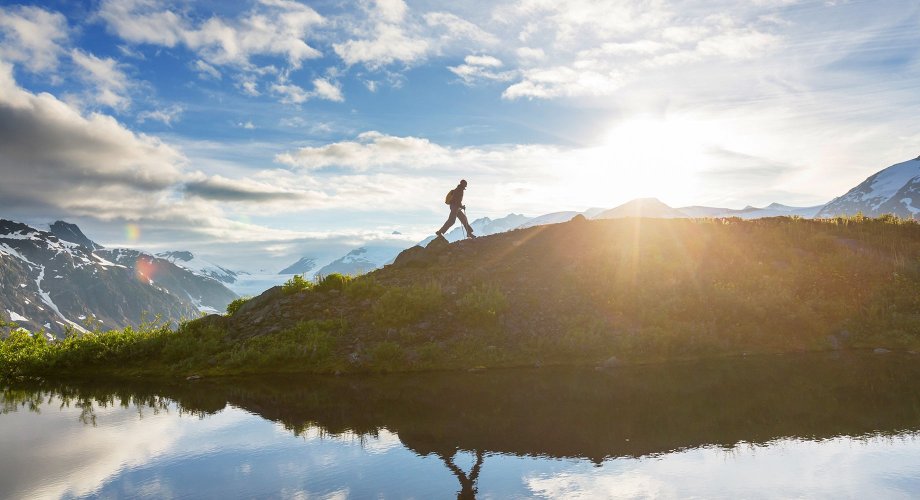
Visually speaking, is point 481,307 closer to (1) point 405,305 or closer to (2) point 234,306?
(1) point 405,305

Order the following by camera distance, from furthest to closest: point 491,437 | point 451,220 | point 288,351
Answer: point 451,220 < point 288,351 < point 491,437

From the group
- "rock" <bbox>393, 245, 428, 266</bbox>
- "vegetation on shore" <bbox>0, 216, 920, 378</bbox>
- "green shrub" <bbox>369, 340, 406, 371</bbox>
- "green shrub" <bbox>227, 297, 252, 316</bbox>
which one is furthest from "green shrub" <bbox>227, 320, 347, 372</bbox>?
A: "rock" <bbox>393, 245, 428, 266</bbox>

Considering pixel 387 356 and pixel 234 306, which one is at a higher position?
pixel 234 306

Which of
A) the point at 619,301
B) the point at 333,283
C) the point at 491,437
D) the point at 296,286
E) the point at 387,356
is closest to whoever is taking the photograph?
the point at 491,437

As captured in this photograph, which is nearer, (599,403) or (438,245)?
(599,403)

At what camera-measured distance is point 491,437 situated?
12.5 m

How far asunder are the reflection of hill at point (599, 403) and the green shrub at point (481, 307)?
13.0ft

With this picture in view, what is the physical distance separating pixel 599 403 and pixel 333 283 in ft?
53.7

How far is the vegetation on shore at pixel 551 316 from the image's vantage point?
2188cm

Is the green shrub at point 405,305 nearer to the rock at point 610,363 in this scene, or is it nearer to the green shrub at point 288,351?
the green shrub at point 288,351

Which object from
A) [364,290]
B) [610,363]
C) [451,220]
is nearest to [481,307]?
[610,363]

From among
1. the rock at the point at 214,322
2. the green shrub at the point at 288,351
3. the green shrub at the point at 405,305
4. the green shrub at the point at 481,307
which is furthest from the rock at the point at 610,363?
the rock at the point at 214,322

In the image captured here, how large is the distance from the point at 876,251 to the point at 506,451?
2782 cm

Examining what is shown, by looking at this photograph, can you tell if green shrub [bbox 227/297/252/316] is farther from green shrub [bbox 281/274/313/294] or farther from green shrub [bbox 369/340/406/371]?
green shrub [bbox 369/340/406/371]
